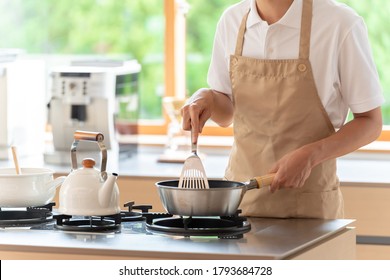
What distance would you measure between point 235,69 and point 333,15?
316mm

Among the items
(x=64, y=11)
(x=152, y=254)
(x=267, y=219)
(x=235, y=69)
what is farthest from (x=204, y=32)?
(x=152, y=254)

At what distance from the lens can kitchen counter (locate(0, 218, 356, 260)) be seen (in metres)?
1.86

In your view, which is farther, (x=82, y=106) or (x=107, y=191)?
(x=82, y=106)

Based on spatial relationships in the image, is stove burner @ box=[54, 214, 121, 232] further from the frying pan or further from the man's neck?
the man's neck

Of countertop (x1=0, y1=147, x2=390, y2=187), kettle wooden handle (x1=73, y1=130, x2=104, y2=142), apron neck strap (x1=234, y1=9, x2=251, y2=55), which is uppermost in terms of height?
apron neck strap (x1=234, y1=9, x2=251, y2=55)

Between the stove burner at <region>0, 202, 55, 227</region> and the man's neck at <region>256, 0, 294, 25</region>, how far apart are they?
77 cm

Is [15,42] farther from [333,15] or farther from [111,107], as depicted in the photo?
[333,15]

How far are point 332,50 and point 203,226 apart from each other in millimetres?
602

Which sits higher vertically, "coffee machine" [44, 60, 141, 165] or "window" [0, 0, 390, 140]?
"window" [0, 0, 390, 140]

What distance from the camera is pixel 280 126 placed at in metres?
2.47

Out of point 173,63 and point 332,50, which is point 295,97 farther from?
point 173,63

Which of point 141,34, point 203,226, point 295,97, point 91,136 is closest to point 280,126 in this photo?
point 295,97

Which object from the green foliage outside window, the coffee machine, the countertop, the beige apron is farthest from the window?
the beige apron

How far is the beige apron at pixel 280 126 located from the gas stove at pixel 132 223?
30 centimetres
